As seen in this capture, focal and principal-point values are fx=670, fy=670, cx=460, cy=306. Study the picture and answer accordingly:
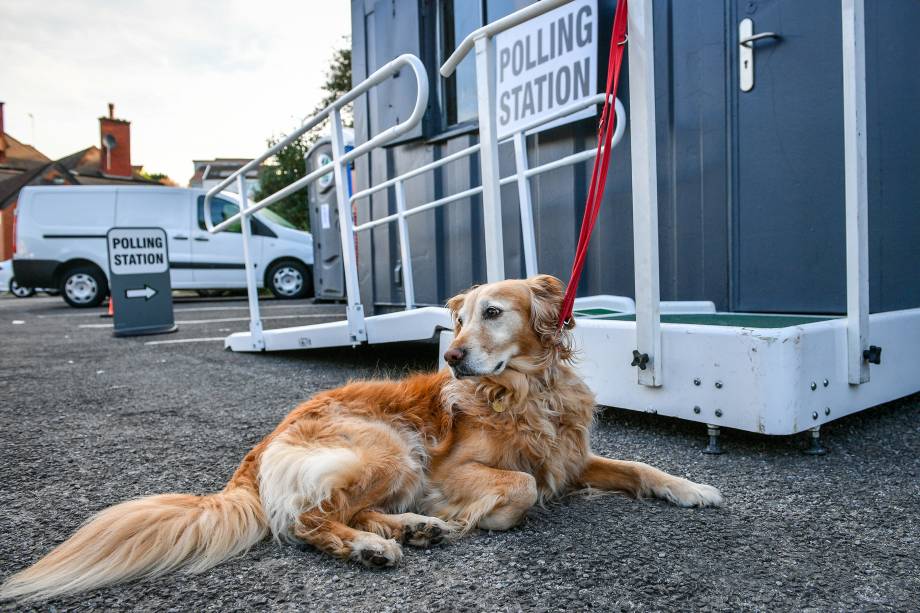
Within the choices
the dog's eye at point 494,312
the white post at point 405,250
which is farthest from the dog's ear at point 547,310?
the white post at point 405,250

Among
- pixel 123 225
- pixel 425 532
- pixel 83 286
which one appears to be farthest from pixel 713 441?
pixel 83 286

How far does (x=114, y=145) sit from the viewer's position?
150 feet

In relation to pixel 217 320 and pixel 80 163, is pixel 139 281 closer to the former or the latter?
pixel 217 320

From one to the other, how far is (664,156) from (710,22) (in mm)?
722

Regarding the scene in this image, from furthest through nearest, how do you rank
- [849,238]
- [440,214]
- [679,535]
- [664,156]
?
[440,214]
[664,156]
[849,238]
[679,535]

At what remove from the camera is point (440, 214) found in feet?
17.9

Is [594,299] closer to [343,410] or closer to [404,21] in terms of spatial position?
[343,410]

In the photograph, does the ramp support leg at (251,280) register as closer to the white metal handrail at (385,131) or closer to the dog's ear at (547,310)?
the white metal handrail at (385,131)

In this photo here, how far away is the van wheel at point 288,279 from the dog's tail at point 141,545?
12018mm

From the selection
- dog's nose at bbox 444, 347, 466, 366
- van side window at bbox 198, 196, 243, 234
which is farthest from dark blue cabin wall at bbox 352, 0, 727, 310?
van side window at bbox 198, 196, 243, 234

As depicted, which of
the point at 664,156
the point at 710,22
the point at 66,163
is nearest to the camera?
the point at 710,22

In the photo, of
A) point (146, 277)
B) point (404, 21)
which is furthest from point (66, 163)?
point (404, 21)

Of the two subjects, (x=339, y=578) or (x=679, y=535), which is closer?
(x=339, y=578)

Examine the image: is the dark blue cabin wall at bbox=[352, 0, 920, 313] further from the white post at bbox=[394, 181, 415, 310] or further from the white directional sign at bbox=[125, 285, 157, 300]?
the white directional sign at bbox=[125, 285, 157, 300]
